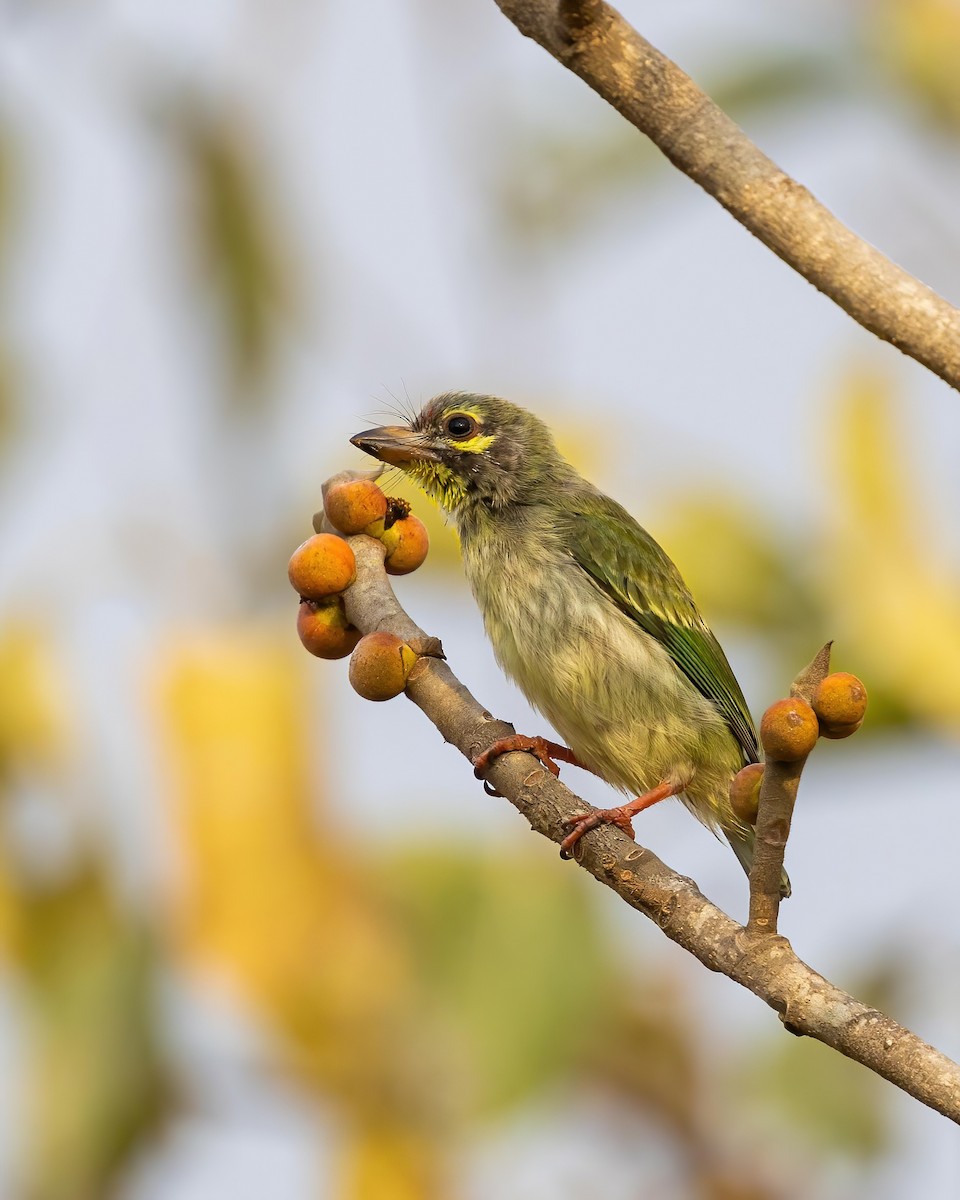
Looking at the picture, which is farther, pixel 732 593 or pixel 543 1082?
pixel 732 593

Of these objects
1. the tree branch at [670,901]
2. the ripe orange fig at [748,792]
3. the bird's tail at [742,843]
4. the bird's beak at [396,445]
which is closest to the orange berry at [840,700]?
the ripe orange fig at [748,792]

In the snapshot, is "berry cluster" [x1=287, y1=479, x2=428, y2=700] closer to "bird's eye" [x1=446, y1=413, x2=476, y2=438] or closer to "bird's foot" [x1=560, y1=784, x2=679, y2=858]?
"bird's foot" [x1=560, y1=784, x2=679, y2=858]

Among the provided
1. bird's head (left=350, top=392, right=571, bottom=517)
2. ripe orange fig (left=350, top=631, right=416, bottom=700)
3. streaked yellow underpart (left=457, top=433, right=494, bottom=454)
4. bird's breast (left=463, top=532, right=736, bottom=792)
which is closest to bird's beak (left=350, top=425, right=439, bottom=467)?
bird's head (left=350, top=392, right=571, bottom=517)

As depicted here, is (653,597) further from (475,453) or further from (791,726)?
(791,726)

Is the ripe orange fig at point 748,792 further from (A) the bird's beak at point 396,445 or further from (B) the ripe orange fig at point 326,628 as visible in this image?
(A) the bird's beak at point 396,445

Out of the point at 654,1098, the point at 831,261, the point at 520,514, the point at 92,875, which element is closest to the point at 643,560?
the point at 520,514

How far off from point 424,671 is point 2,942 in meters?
2.00

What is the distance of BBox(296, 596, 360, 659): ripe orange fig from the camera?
256cm

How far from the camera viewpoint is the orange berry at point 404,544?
2.71 m

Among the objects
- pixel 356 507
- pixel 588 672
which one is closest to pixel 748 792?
pixel 356 507

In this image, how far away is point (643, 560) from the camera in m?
4.47

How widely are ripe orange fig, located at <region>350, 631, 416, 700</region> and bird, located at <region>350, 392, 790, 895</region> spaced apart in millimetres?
1579

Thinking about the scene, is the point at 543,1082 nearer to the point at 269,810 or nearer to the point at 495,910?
the point at 495,910

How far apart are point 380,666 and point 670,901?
56 cm
